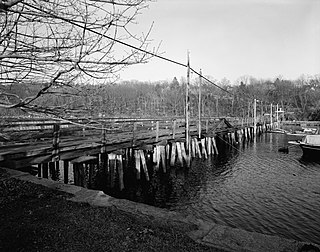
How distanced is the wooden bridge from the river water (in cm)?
132

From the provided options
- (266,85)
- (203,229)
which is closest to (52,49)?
(203,229)

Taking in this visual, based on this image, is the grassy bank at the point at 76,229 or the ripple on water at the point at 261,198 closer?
the grassy bank at the point at 76,229

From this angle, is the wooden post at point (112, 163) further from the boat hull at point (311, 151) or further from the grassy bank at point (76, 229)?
the boat hull at point (311, 151)

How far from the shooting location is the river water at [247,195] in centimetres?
819

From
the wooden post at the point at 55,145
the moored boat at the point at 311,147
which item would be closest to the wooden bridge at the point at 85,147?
the wooden post at the point at 55,145

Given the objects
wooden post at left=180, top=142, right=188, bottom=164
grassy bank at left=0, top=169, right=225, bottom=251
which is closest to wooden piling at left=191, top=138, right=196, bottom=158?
wooden post at left=180, top=142, right=188, bottom=164

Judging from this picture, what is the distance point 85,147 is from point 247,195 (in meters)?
7.13

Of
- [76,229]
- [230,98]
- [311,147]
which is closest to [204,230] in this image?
[76,229]

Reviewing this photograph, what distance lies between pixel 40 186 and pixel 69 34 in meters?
3.22

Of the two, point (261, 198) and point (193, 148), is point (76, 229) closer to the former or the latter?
point (261, 198)

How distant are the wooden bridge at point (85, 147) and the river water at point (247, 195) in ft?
4.33

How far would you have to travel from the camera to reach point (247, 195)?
433 inches

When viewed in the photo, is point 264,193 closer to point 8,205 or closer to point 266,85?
point 8,205

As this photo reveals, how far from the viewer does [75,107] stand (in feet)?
10.8
